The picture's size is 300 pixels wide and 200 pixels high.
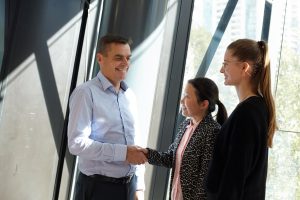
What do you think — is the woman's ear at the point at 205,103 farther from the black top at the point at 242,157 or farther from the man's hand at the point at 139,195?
the man's hand at the point at 139,195

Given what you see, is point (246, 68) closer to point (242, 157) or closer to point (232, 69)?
point (232, 69)

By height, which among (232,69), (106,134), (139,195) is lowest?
(139,195)

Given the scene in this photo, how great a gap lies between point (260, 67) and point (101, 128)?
1052 millimetres

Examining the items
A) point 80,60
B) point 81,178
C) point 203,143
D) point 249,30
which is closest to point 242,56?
point 203,143

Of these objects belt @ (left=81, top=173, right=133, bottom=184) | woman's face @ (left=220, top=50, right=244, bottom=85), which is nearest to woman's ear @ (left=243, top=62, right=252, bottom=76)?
woman's face @ (left=220, top=50, right=244, bottom=85)

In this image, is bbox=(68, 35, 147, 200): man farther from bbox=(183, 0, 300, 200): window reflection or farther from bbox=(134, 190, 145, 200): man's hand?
bbox=(183, 0, 300, 200): window reflection

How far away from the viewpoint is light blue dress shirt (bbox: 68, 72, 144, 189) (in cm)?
232

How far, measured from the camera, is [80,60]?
3.48 meters

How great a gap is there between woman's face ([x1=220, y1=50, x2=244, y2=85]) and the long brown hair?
0.03 meters

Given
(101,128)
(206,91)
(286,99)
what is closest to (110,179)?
(101,128)

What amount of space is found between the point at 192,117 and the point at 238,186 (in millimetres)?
637

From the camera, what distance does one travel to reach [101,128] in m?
2.44

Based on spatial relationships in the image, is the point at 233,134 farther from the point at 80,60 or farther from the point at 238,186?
the point at 80,60

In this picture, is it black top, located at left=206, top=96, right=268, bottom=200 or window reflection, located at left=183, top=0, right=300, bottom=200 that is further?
window reflection, located at left=183, top=0, right=300, bottom=200
